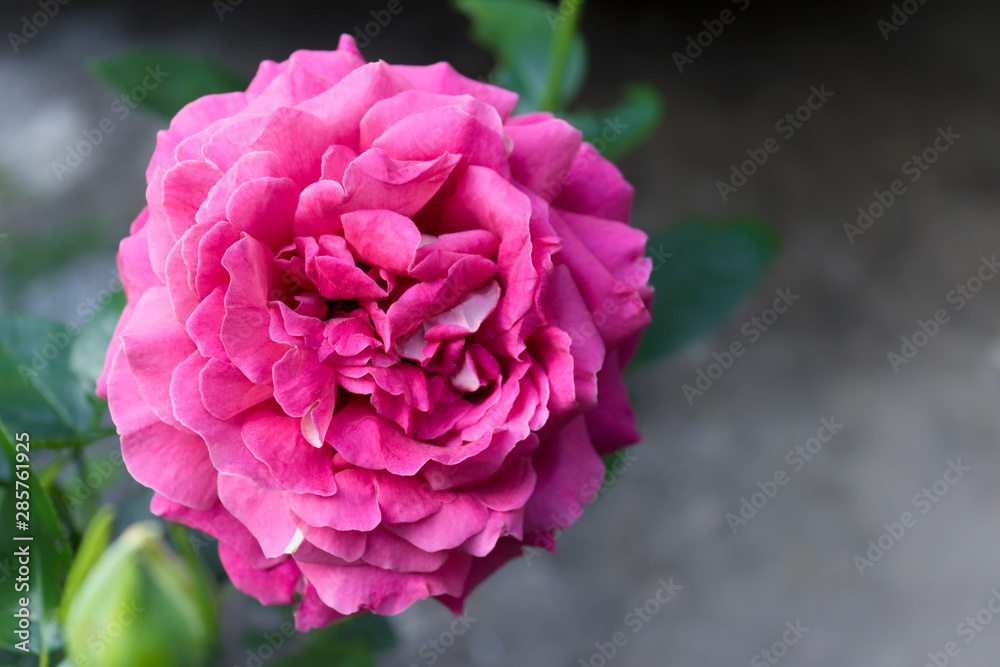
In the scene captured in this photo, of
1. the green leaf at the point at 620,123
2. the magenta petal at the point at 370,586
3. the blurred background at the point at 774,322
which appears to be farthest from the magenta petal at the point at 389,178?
the blurred background at the point at 774,322

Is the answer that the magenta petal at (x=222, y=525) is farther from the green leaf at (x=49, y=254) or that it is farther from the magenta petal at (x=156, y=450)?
the green leaf at (x=49, y=254)

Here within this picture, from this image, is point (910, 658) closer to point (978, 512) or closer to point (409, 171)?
point (978, 512)

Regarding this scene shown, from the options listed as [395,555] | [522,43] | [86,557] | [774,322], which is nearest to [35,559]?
[86,557]

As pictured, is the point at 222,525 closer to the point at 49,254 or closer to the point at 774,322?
the point at 49,254

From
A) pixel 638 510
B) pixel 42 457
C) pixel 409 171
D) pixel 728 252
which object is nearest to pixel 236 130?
pixel 409 171

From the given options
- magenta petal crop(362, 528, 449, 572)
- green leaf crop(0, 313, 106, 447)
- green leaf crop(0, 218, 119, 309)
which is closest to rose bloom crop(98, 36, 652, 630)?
magenta petal crop(362, 528, 449, 572)

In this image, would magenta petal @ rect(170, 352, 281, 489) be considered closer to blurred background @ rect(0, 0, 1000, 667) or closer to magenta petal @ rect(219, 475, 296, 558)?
magenta petal @ rect(219, 475, 296, 558)
